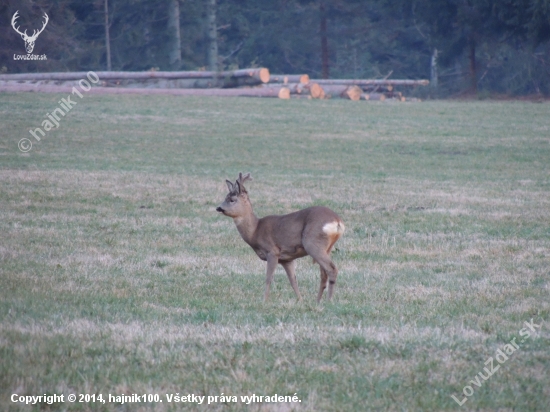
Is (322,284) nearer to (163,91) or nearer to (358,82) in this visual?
(163,91)

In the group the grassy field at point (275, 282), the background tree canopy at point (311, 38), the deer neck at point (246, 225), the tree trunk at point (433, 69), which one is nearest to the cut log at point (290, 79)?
the background tree canopy at point (311, 38)

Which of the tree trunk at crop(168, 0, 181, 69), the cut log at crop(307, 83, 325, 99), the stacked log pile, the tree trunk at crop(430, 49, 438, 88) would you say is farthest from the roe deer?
the tree trunk at crop(430, 49, 438, 88)

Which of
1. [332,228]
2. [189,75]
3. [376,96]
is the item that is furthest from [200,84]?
[332,228]

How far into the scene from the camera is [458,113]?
34000mm

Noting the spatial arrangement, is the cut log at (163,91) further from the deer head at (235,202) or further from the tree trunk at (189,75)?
the deer head at (235,202)

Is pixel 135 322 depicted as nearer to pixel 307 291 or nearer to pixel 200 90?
pixel 307 291

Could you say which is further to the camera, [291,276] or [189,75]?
[189,75]

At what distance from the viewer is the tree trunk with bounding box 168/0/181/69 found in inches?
1980

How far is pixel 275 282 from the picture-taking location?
30.6 feet

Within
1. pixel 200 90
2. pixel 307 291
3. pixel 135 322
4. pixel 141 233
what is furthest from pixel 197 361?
pixel 200 90

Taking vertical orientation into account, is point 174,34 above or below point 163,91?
above

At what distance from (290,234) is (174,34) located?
4482 cm

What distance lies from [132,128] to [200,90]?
37.8ft

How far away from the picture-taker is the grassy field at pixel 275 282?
207 inches
